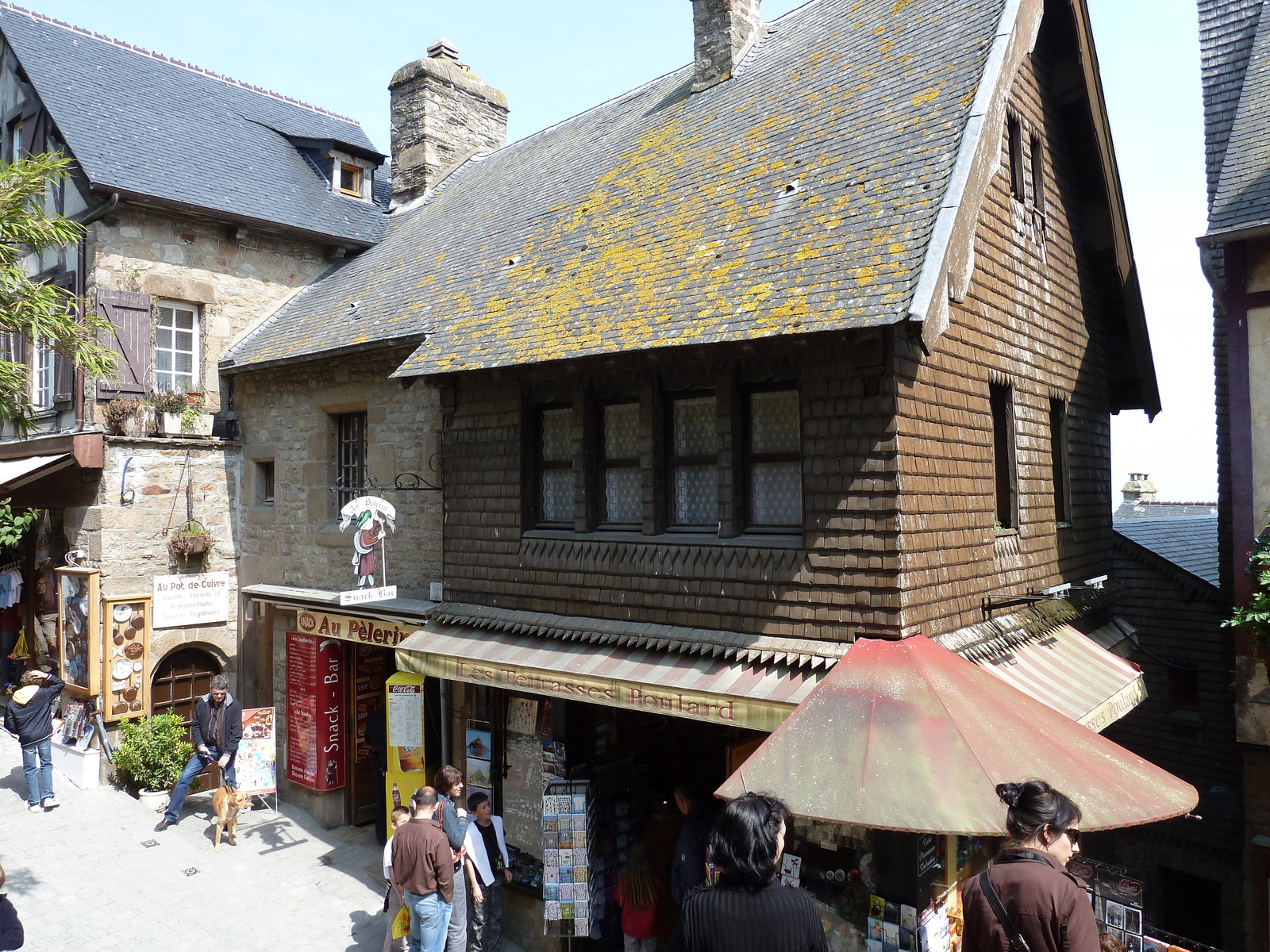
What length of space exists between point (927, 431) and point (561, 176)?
697 cm

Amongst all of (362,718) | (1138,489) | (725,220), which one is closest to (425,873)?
(362,718)

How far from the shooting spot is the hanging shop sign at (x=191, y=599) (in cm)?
1155

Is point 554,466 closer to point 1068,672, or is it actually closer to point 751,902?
point 1068,672

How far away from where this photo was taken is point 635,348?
6582mm

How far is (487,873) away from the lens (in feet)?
24.5

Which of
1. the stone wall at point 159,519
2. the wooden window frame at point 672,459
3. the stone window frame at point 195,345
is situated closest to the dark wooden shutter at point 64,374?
the stone window frame at point 195,345

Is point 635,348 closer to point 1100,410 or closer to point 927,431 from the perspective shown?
point 927,431

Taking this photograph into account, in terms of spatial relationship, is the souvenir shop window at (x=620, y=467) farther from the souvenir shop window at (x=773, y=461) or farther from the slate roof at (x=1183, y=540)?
the slate roof at (x=1183, y=540)

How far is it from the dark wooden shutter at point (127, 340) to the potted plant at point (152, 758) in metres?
4.25

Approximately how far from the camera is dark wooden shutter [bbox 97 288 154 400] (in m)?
11.4

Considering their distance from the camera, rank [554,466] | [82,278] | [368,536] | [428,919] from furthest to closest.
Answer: [82,278] < [368,536] < [554,466] < [428,919]

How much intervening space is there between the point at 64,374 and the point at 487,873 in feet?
29.5

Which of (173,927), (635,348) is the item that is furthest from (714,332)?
(173,927)

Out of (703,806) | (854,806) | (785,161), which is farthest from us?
(785,161)
